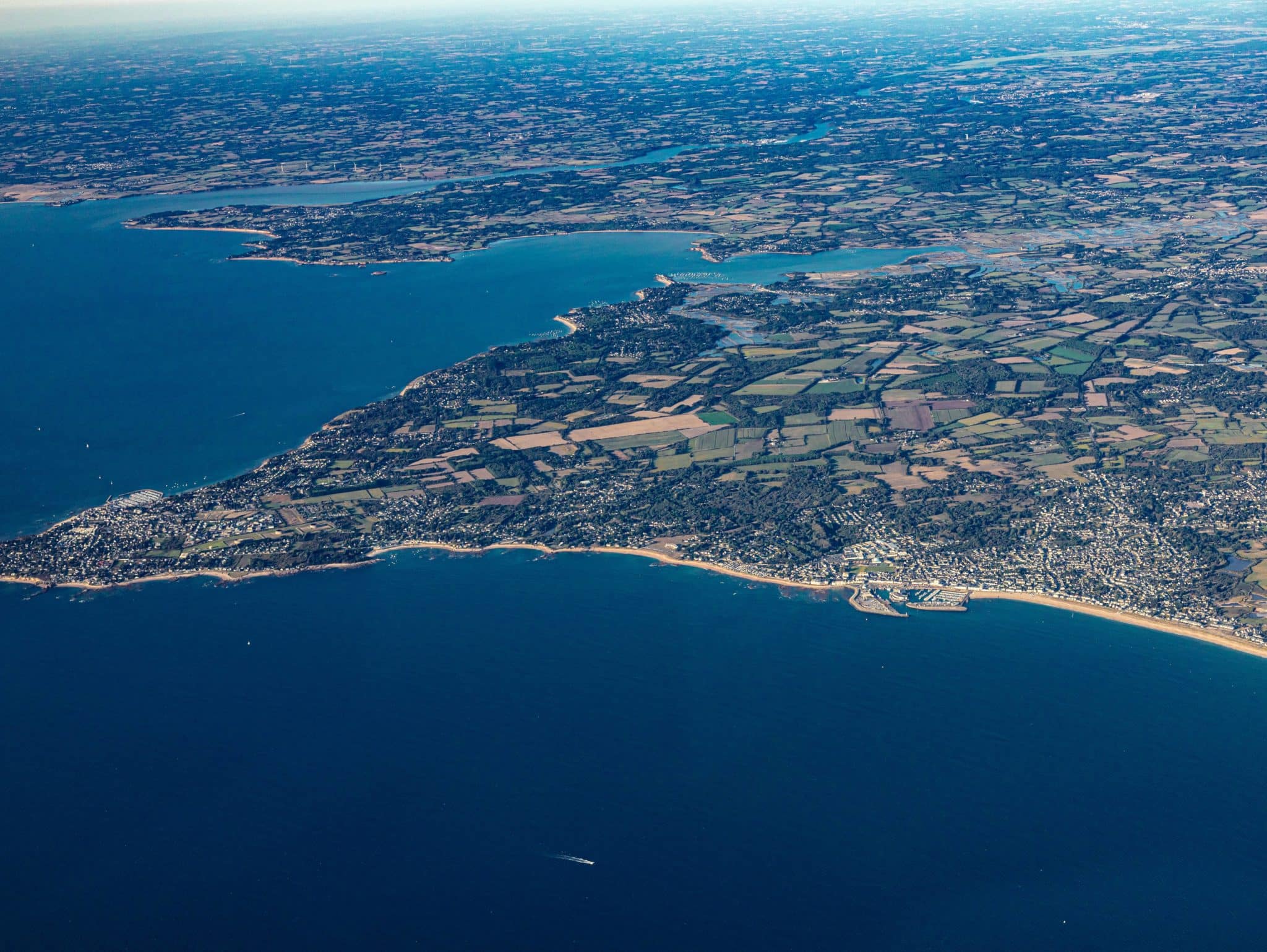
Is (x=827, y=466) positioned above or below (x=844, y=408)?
above

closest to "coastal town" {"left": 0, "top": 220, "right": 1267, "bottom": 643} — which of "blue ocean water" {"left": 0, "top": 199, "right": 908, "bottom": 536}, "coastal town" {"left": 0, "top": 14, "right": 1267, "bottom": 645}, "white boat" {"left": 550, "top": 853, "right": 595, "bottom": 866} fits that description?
"coastal town" {"left": 0, "top": 14, "right": 1267, "bottom": 645}

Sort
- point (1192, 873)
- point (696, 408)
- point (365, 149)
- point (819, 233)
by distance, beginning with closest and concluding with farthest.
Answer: point (1192, 873), point (696, 408), point (819, 233), point (365, 149)

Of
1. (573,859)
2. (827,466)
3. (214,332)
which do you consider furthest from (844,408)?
(214,332)

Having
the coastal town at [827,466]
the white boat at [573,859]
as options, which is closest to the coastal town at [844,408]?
the coastal town at [827,466]

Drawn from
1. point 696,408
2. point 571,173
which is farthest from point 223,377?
point 571,173

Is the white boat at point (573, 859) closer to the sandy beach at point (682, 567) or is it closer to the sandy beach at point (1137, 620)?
the sandy beach at point (682, 567)

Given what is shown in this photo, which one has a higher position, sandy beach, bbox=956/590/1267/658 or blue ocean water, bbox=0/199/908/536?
sandy beach, bbox=956/590/1267/658

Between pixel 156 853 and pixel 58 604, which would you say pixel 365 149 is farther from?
pixel 156 853

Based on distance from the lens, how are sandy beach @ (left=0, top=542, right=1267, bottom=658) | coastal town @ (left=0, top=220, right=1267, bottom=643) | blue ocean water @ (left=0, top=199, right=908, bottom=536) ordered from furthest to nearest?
blue ocean water @ (left=0, top=199, right=908, bottom=536), coastal town @ (left=0, top=220, right=1267, bottom=643), sandy beach @ (left=0, top=542, right=1267, bottom=658)

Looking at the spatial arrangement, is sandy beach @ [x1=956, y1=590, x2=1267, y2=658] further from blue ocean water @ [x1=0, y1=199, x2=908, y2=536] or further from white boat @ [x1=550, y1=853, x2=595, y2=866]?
blue ocean water @ [x1=0, y1=199, x2=908, y2=536]

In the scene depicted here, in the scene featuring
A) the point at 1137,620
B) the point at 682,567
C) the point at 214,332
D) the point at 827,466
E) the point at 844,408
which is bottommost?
the point at 214,332

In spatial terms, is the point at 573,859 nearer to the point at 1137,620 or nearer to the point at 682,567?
the point at 682,567
